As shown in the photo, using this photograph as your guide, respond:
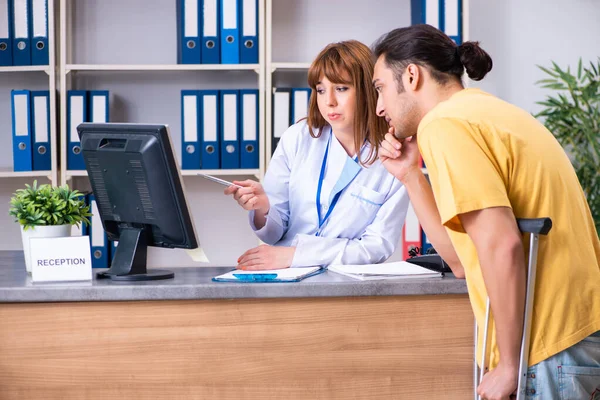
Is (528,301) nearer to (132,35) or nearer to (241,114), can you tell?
(241,114)

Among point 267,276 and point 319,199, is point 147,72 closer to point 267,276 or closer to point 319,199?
point 319,199

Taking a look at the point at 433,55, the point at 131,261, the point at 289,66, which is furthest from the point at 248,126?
the point at 433,55

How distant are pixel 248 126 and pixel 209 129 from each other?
17 centimetres

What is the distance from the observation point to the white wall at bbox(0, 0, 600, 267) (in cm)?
346

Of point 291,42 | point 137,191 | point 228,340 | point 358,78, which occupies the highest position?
point 291,42

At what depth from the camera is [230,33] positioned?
10.4 ft

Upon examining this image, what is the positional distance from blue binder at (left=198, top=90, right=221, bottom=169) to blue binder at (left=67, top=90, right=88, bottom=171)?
53 centimetres

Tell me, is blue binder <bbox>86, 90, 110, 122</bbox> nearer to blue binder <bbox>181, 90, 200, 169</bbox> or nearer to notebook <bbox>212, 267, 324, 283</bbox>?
blue binder <bbox>181, 90, 200, 169</bbox>

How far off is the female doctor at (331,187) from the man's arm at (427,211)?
433mm

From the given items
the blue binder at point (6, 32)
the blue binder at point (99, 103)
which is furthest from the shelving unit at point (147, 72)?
the blue binder at point (6, 32)

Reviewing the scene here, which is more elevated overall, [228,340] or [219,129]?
[219,129]

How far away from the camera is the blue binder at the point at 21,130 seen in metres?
3.16

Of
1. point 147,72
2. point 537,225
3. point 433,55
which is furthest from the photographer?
point 147,72

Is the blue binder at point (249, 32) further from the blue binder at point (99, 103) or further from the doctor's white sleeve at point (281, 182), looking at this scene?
the doctor's white sleeve at point (281, 182)
